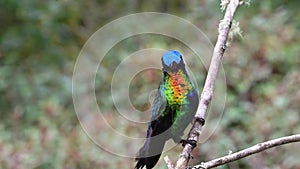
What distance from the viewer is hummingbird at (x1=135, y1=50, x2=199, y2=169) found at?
7.20 feet

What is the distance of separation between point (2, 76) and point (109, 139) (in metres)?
1.53

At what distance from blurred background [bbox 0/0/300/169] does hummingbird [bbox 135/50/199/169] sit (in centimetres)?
88

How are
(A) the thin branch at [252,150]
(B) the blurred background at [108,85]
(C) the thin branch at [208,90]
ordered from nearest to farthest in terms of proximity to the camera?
(A) the thin branch at [252,150], (C) the thin branch at [208,90], (B) the blurred background at [108,85]

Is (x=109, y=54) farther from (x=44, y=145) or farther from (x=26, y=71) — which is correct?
(x=44, y=145)

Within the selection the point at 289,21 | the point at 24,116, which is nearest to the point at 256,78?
the point at 289,21

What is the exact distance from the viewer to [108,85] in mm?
5609

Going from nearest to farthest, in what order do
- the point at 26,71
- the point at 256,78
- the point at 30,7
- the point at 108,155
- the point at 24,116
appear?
the point at 108,155 → the point at 256,78 → the point at 24,116 → the point at 26,71 → the point at 30,7

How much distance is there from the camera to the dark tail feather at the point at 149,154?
7.20ft

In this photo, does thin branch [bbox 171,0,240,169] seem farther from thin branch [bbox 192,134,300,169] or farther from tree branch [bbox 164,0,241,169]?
thin branch [bbox 192,134,300,169]

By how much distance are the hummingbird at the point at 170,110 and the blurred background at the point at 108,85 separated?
0.88 metres

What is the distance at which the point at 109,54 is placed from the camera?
6.21 meters

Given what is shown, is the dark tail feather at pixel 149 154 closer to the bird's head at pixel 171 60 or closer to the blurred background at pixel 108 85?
the bird's head at pixel 171 60

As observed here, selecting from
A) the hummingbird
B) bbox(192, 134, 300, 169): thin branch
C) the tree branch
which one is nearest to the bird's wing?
the hummingbird

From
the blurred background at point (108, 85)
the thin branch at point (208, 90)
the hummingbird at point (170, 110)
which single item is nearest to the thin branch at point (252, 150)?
the thin branch at point (208, 90)
